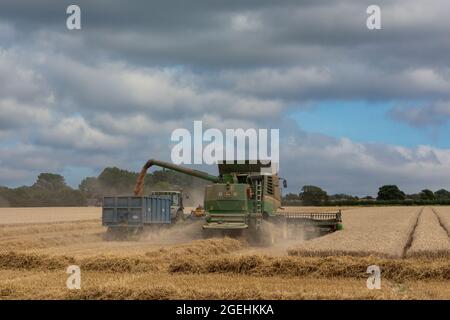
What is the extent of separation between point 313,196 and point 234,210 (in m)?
81.3

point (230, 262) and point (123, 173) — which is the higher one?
point (123, 173)

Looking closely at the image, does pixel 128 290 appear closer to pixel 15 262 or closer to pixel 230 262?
pixel 230 262

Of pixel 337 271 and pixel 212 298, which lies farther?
pixel 337 271

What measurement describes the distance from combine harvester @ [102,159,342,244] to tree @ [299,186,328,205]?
250 ft

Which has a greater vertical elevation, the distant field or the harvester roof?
the harvester roof

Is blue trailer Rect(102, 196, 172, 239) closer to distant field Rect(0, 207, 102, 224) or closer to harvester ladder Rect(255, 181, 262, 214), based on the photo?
harvester ladder Rect(255, 181, 262, 214)

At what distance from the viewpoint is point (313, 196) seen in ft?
346

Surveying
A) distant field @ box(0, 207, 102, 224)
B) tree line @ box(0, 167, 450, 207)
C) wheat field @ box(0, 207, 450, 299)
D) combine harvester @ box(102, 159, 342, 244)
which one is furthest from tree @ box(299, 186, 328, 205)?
wheat field @ box(0, 207, 450, 299)

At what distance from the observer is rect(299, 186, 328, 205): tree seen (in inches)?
4131

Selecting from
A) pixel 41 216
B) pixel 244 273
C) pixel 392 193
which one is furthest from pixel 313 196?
pixel 244 273

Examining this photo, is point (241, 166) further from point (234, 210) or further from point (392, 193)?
point (392, 193)
